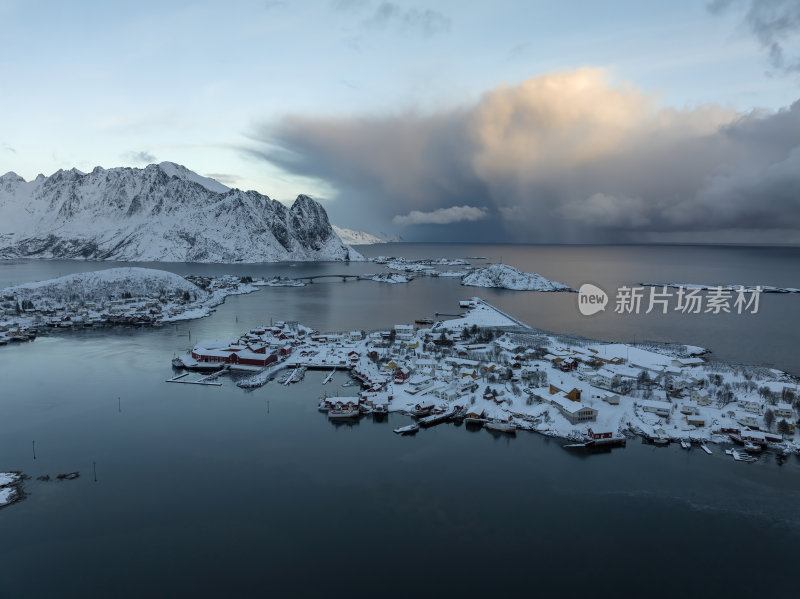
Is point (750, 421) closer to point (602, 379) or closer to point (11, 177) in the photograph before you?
point (602, 379)

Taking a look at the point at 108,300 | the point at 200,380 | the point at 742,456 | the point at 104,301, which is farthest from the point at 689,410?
the point at 108,300

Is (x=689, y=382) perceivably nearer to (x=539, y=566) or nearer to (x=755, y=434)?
(x=755, y=434)

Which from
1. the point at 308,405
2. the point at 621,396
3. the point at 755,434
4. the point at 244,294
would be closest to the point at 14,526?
the point at 308,405

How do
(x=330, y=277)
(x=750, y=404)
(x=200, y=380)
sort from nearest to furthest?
(x=750, y=404) < (x=200, y=380) < (x=330, y=277)

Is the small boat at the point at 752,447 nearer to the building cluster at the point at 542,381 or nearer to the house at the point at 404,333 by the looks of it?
Answer: the building cluster at the point at 542,381

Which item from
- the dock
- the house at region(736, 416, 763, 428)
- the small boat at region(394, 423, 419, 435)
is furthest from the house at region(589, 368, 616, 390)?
the dock

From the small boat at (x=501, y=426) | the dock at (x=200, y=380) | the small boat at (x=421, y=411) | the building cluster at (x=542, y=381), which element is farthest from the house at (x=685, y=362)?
the dock at (x=200, y=380)
